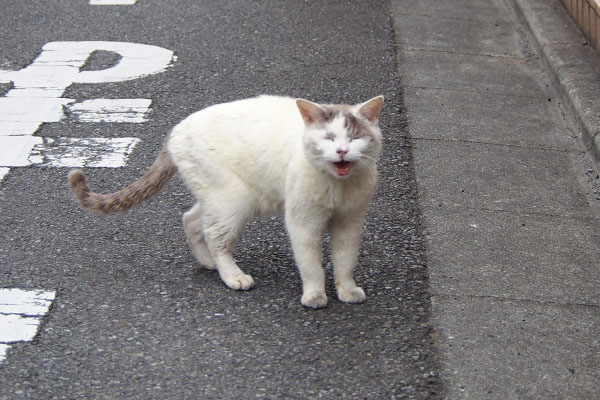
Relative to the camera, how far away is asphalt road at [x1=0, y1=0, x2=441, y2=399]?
3.42 m

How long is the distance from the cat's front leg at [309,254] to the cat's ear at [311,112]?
441mm

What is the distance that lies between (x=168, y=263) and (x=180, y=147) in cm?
62

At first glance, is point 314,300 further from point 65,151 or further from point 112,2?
point 112,2

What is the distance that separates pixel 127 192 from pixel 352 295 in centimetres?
120

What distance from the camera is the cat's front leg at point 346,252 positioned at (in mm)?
4020

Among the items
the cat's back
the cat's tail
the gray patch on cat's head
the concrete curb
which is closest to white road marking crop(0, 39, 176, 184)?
the cat's tail

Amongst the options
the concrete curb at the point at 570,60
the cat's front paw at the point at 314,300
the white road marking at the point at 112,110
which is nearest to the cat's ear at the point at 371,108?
the cat's front paw at the point at 314,300

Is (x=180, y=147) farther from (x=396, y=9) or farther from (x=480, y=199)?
(x=396, y=9)

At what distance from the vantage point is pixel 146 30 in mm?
8477

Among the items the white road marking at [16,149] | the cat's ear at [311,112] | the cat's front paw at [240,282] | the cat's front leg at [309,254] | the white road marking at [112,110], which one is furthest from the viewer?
the white road marking at [112,110]

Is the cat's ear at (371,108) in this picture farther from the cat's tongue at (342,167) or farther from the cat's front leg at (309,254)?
the cat's front leg at (309,254)

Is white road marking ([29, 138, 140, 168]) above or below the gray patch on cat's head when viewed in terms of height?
below

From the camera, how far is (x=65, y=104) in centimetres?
661

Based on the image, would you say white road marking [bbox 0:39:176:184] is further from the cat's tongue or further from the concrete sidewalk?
the cat's tongue
